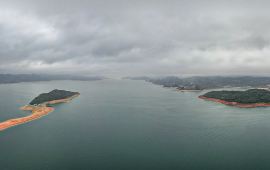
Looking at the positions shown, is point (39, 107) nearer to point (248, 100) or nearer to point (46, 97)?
point (46, 97)

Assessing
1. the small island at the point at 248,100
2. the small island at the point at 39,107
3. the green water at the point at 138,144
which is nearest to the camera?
the green water at the point at 138,144

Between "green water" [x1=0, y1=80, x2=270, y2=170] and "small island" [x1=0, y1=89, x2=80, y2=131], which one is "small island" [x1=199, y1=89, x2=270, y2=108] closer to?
"green water" [x1=0, y1=80, x2=270, y2=170]

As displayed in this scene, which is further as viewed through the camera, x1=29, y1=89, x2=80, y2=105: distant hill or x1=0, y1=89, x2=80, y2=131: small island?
x1=29, y1=89, x2=80, y2=105: distant hill

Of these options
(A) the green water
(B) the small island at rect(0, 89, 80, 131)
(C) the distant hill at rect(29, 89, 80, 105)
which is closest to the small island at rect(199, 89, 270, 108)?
(A) the green water

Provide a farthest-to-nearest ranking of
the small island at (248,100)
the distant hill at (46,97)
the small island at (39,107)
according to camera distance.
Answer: the distant hill at (46,97)
the small island at (248,100)
the small island at (39,107)

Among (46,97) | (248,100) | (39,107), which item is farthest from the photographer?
(46,97)

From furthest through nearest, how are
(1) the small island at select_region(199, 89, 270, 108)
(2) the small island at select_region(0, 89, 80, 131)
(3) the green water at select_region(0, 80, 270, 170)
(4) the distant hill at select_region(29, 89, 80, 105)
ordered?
(4) the distant hill at select_region(29, 89, 80, 105) < (1) the small island at select_region(199, 89, 270, 108) < (2) the small island at select_region(0, 89, 80, 131) < (3) the green water at select_region(0, 80, 270, 170)

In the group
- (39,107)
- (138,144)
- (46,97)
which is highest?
(46,97)

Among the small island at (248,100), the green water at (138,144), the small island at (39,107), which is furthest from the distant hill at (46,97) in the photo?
the small island at (248,100)

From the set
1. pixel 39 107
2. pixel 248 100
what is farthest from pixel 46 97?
pixel 248 100

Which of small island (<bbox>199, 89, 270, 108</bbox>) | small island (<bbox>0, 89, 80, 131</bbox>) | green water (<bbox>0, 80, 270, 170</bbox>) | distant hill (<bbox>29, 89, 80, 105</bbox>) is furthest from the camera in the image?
distant hill (<bbox>29, 89, 80, 105</bbox>)

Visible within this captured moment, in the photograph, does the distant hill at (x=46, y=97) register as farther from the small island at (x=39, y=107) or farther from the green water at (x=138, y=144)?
the green water at (x=138, y=144)
